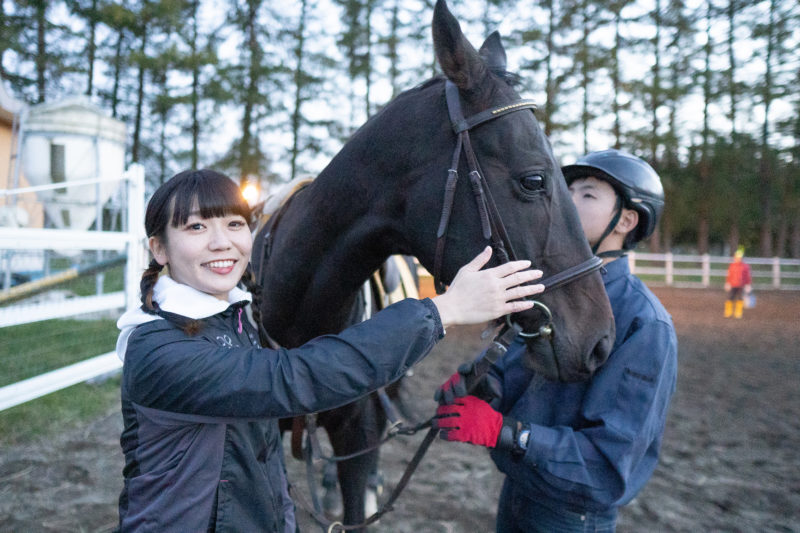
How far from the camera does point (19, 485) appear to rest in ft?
10.5

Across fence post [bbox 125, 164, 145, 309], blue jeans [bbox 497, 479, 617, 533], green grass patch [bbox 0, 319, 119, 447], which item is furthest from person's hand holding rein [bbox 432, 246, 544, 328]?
fence post [bbox 125, 164, 145, 309]

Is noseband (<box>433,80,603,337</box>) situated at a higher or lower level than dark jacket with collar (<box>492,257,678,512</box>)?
higher

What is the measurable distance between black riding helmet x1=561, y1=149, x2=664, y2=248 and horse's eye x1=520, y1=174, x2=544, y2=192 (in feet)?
1.79

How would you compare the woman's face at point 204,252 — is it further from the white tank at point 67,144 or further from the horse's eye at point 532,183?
the white tank at point 67,144

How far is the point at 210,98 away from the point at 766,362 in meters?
16.2

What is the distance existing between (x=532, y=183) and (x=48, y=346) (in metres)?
5.80

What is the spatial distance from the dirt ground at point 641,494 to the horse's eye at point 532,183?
2217mm

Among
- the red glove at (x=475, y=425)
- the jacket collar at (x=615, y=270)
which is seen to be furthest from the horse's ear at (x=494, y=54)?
the red glove at (x=475, y=425)

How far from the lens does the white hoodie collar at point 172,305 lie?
1.20 m

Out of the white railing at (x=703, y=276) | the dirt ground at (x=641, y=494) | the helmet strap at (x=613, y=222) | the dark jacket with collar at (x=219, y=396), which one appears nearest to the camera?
the dark jacket with collar at (x=219, y=396)

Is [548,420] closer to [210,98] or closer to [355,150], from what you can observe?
[355,150]

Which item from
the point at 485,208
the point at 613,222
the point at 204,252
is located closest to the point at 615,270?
the point at 613,222

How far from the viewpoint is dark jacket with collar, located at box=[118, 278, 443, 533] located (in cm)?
109

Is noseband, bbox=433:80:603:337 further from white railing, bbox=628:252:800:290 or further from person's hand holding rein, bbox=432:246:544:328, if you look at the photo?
white railing, bbox=628:252:800:290
